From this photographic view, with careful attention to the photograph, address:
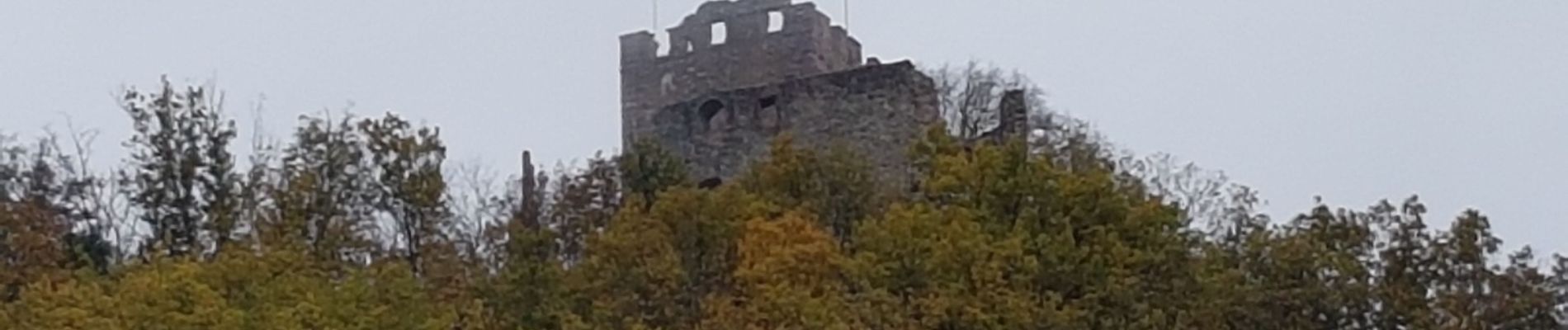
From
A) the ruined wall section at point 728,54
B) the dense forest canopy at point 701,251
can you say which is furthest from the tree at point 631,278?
the ruined wall section at point 728,54

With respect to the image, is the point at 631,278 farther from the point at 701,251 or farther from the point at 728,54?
the point at 728,54

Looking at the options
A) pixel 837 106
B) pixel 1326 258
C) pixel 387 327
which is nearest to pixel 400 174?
pixel 837 106

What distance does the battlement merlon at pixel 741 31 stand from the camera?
1590 inches

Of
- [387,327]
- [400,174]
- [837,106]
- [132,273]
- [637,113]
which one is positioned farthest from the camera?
[637,113]

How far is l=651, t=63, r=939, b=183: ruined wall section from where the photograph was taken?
112ft

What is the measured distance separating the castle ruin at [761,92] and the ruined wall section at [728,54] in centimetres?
1

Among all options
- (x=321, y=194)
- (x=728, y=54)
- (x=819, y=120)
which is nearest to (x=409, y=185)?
(x=321, y=194)

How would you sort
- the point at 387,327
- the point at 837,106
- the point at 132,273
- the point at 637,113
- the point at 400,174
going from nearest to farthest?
1. the point at 387,327
2. the point at 132,273
3. the point at 400,174
4. the point at 837,106
5. the point at 637,113

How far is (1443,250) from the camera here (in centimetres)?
2723

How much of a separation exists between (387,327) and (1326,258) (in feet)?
25.6

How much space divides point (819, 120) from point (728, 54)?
6410mm

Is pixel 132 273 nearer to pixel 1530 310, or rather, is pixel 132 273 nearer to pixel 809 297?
pixel 809 297

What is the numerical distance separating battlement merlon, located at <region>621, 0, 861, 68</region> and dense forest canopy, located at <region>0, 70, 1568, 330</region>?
661cm

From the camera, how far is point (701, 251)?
2862cm
